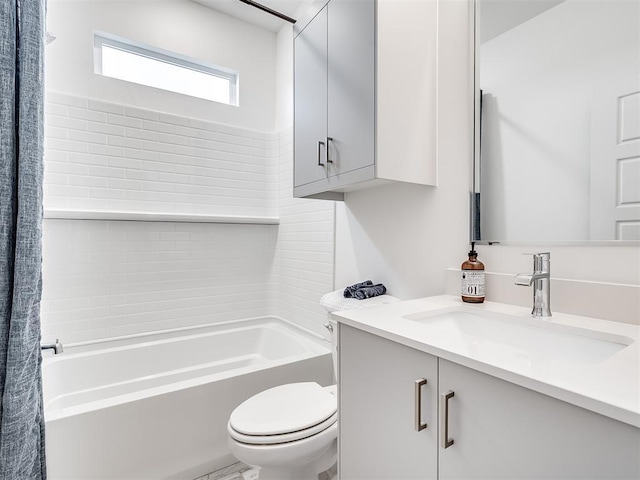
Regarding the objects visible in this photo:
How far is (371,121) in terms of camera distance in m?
1.24

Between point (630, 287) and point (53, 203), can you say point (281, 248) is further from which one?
point (630, 287)

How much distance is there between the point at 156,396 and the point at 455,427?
130 centimetres

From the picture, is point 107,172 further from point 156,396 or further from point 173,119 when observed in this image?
point 156,396

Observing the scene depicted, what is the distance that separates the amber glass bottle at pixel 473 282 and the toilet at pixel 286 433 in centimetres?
66

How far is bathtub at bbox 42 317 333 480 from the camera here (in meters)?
1.36

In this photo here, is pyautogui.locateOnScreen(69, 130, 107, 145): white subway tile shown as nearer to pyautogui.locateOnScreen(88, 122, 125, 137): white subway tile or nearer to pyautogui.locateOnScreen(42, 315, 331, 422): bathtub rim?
pyautogui.locateOnScreen(88, 122, 125, 137): white subway tile

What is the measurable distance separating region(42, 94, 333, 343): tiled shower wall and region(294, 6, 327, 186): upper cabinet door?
516 millimetres

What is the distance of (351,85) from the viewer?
1333 mm

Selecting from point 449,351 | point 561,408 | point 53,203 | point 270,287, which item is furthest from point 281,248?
point 561,408

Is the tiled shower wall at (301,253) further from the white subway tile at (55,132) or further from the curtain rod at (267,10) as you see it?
the white subway tile at (55,132)

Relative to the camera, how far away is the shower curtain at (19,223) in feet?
3.42

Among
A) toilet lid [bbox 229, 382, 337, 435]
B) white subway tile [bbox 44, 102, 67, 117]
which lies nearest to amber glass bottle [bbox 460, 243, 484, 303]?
toilet lid [bbox 229, 382, 337, 435]

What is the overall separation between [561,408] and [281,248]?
7.38 feet

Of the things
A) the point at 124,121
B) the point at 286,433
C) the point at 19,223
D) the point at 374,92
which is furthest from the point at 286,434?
the point at 124,121
